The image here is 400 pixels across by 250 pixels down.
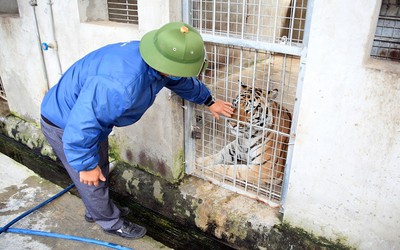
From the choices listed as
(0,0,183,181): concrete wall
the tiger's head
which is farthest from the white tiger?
(0,0,183,181): concrete wall

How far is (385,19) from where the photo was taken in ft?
13.3

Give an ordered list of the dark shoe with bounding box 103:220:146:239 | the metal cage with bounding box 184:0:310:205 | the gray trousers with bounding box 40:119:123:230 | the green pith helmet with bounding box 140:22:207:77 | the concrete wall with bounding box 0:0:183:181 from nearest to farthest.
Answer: the green pith helmet with bounding box 140:22:207:77 → the gray trousers with bounding box 40:119:123:230 → the metal cage with bounding box 184:0:310:205 → the dark shoe with bounding box 103:220:146:239 → the concrete wall with bounding box 0:0:183:181

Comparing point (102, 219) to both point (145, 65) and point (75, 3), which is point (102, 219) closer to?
point (145, 65)

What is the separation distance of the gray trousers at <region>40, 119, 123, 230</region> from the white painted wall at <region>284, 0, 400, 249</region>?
1426 mm

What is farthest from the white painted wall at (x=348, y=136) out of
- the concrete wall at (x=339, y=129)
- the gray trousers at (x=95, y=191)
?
the gray trousers at (x=95, y=191)

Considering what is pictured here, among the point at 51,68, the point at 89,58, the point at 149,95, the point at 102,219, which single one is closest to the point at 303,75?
the point at 149,95

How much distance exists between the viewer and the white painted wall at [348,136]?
1888 millimetres

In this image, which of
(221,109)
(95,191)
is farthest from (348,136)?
(95,191)

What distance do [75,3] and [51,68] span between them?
991mm

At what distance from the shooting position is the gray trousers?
2514mm

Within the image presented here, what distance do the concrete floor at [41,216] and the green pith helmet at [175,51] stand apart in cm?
156

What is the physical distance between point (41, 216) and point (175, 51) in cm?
215

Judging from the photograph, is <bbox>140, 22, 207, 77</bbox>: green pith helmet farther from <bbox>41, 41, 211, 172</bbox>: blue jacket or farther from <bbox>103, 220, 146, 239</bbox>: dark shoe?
<bbox>103, 220, 146, 239</bbox>: dark shoe

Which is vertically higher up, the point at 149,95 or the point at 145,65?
the point at 145,65
